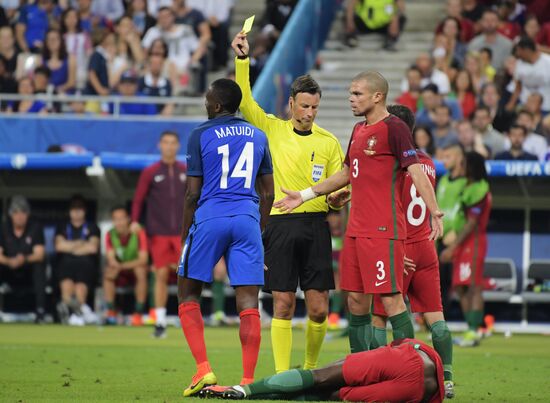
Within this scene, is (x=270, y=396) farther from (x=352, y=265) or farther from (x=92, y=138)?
(x=92, y=138)

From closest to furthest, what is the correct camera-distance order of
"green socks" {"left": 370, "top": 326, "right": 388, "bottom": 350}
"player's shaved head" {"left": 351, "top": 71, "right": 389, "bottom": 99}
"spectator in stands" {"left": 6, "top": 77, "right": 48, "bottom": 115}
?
"player's shaved head" {"left": 351, "top": 71, "right": 389, "bottom": 99}
"green socks" {"left": 370, "top": 326, "right": 388, "bottom": 350}
"spectator in stands" {"left": 6, "top": 77, "right": 48, "bottom": 115}

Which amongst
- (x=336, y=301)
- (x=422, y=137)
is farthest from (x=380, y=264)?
(x=336, y=301)

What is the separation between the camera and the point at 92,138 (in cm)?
1916

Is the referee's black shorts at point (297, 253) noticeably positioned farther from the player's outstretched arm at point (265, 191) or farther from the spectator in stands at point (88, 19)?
the spectator in stands at point (88, 19)

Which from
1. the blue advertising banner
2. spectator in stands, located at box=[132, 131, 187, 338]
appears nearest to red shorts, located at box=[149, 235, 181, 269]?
spectator in stands, located at box=[132, 131, 187, 338]

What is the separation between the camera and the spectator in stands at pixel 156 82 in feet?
67.7

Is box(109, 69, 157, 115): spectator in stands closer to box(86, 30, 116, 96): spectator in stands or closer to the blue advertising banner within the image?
box(86, 30, 116, 96): spectator in stands

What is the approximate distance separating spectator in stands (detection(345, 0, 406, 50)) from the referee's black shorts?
12.4m

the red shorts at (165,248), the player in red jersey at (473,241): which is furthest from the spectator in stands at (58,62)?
the player in red jersey at (473,241)

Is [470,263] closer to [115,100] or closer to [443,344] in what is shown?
[443,344]

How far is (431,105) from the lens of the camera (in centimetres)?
1947

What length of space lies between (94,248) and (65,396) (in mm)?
9846

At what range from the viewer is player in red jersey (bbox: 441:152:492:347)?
1535cm

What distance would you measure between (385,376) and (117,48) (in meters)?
15.0
